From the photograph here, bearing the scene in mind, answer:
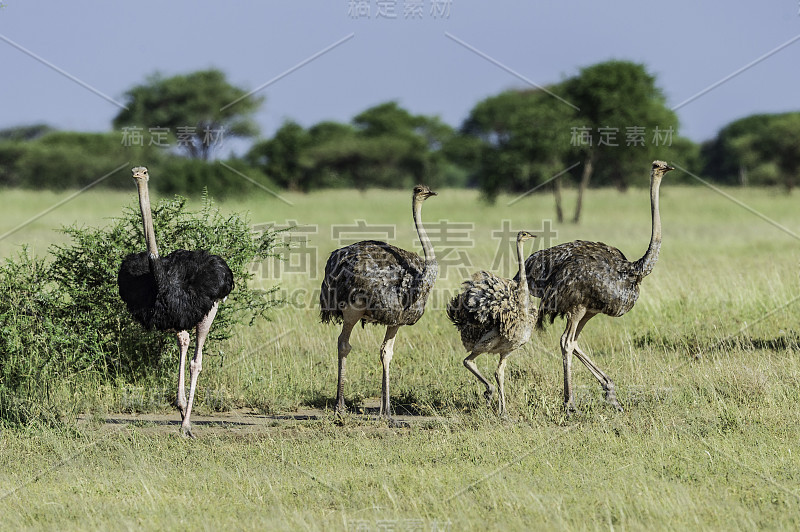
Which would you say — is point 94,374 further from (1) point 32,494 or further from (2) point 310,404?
(1) point 32,494

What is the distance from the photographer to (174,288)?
779 cm

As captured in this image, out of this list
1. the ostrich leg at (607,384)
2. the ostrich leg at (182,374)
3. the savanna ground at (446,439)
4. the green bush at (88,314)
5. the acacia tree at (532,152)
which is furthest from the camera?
the acacia tree at (532,152)

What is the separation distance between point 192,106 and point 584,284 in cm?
4252

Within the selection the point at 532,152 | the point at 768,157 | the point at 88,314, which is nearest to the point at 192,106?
the point at 532,152

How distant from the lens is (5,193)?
112 feet

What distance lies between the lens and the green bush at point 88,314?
28.2ft

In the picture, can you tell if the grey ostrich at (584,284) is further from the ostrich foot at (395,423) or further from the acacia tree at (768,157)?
the acacia tree at (768,157)

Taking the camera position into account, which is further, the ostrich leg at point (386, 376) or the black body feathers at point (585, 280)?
the black body feathers at point (585, 280)

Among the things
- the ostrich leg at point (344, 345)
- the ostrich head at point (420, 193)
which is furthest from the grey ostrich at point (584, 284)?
the ostrich leg at point (344, 345)

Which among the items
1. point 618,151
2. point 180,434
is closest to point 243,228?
point 180,434

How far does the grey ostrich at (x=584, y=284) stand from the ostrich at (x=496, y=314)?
0.42 metres

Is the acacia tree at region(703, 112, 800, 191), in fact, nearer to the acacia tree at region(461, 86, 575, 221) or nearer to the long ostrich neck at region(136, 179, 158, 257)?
the acacia tree at region(461, 86, 575, 221)

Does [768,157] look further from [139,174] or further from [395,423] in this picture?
[139,174]

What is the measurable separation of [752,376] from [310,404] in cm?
360
